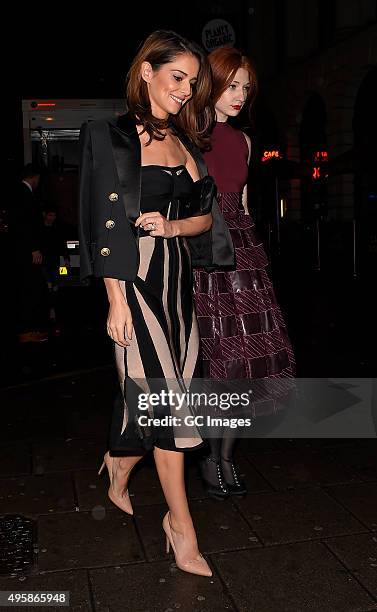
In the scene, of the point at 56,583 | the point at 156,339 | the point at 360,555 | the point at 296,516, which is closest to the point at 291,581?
the point at 360,555

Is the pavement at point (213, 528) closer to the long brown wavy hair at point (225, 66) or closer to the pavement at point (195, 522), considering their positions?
the pavement at point (195, 522)

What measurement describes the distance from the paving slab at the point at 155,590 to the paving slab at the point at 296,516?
1.59 ft

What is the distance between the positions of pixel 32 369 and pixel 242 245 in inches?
157

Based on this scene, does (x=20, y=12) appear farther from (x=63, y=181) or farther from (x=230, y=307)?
(x=230, y=307)

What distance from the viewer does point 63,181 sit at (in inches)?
466

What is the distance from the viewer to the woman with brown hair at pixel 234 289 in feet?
12.0

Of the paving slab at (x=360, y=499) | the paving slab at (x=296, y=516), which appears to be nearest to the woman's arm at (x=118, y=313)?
the paving slab at (x=296, y=516)

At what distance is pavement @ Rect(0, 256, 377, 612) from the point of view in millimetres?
2812

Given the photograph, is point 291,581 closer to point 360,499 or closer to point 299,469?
point 360,499

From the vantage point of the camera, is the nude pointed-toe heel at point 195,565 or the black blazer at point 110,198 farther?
the nude pointed-toe heel at point 195,565

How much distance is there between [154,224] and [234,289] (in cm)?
103

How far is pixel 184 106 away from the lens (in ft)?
10.1

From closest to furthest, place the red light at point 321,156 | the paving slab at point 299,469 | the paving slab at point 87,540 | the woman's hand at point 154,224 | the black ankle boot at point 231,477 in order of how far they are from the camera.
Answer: the woman's hand at point 154,224
the paving slab at point 87,540
the black ankle boot at point 231,477
the paving slab at point 299,469
the red light at point 321,156

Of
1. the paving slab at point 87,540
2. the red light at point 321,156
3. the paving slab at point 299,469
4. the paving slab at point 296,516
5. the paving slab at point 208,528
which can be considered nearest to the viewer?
the paving slab at point 87,540
